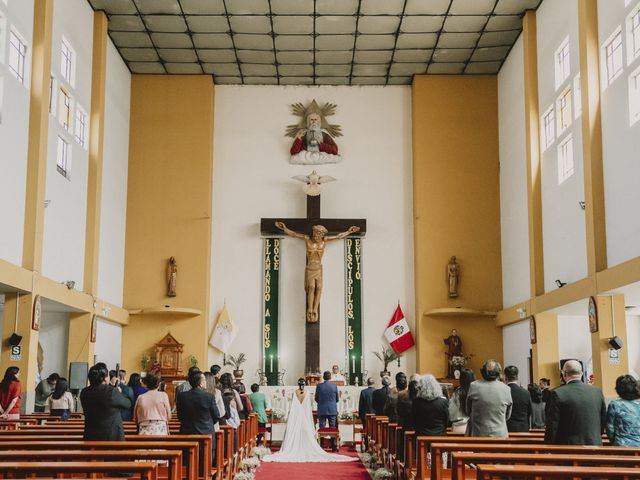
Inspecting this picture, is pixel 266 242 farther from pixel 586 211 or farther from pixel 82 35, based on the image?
pixel 586 211

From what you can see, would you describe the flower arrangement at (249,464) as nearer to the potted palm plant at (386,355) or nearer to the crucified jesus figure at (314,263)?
the crucified jesus figure at (314,263)

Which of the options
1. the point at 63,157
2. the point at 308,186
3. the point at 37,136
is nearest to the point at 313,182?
the point at 308,186

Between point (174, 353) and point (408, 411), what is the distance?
1005 centimetres

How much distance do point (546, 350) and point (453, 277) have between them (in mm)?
3595

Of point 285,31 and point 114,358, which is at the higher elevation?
point 285,31

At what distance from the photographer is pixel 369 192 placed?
61.4 ft

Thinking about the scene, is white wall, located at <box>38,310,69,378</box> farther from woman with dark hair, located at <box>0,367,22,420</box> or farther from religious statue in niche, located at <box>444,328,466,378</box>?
religious statue in niche, located at <box>444,328,466,378</box>

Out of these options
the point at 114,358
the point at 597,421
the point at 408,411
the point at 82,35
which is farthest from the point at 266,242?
the point at 597,421

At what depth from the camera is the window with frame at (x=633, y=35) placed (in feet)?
35.2

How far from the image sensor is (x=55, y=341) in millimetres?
15336

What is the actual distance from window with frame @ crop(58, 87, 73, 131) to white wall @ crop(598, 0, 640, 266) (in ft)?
29.1

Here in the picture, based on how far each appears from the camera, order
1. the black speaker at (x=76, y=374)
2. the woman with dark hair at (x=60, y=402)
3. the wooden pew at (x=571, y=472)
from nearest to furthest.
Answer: the wooden pew at (x=571, y=472), the woman with dark hair at (x=60, y=402), the black speaker at (x=76, y=374)

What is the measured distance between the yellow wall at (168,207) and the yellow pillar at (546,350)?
7205mm

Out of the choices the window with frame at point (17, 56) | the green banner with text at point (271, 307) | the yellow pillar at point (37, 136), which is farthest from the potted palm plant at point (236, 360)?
the window with frame at point (17, 56)
